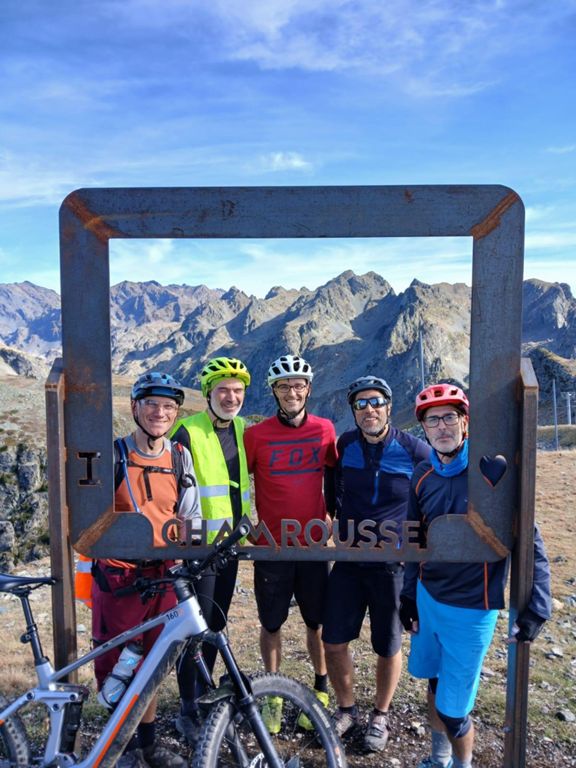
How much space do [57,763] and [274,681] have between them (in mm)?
1409

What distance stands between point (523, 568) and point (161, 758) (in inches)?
120

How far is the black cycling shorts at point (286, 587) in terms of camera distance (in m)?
4.94

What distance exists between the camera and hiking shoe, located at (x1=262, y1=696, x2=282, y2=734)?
390cm

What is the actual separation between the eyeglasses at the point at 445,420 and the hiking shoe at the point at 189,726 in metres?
3.06

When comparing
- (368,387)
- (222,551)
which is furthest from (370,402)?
(222,551)

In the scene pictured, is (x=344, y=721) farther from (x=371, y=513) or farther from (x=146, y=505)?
(x=146, y=505)

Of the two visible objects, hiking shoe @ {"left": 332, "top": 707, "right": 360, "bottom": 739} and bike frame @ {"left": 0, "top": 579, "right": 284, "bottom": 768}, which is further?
hiking shoe @ {"left": 332, "top": 707, "right": 360, "bottom": 739}

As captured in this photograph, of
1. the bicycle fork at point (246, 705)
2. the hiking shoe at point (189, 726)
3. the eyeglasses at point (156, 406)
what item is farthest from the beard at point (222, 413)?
the hiking shoe at point (189, 726)

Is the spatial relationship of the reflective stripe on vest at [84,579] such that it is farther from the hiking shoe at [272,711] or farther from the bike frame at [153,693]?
the hiking shoe at [272,711]

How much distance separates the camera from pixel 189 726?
4.88 metres

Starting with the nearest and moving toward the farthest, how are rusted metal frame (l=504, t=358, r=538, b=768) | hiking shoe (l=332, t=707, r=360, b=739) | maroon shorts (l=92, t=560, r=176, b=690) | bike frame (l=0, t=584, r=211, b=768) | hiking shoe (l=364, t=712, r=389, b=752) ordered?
1. bike frame (l=0, t=584, r=211, b=768)
2. rusted metal frame (l=504, t=358, r=538, b=768)
3. maroon shorts (l=92, t=560, r=176, b=690)
4. hiking shoe (l=364, t=712, r=389, b=752)
5. hiking shoe (l=332, t=707, r=360, b=739)

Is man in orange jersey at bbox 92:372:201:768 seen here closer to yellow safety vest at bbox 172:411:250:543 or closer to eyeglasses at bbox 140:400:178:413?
eyeglasses at bbox 140:400:178:413

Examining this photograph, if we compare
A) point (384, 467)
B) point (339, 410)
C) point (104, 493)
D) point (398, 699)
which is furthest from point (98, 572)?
point (339, 410)

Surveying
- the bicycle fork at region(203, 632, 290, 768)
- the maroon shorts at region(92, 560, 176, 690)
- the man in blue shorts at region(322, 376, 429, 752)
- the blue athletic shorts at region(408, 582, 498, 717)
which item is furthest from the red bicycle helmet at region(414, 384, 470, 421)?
the maroon shorts at region(92, 560, 176, 690)
